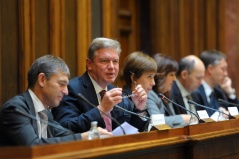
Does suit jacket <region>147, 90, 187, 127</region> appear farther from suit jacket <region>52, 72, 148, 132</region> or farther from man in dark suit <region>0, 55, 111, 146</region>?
man in dark suit <region>0, 55, 111, 146</region>

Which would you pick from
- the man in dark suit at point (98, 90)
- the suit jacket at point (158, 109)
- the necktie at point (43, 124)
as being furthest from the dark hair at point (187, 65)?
the necktie at point (43, 124)

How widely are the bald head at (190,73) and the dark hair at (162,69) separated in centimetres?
83

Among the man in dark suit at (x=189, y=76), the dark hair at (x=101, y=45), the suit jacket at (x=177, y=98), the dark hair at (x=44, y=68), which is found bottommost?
the suit jacket at (x=177, y=98)

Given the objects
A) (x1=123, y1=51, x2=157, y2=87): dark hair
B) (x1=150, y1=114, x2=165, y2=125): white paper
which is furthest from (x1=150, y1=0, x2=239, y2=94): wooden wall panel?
(x1=150, y1=114, x2=165, y2=125): white paper

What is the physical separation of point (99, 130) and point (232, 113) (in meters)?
1.99

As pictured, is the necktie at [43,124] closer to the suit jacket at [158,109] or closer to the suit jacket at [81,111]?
the suit jacket at [81,111]

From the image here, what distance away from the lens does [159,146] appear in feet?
11.3

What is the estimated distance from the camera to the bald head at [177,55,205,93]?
21.6 feet

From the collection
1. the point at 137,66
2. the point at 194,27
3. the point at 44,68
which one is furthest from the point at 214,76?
the point at 44,68

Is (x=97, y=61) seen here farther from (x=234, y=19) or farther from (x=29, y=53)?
(x=234, y=19)

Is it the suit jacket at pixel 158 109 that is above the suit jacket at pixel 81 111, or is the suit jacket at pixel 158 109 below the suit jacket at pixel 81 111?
below

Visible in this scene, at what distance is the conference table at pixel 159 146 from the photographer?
8.58 feet

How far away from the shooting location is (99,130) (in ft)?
11.1

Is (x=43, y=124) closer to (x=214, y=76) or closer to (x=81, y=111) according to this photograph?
(x=81, y=111)
